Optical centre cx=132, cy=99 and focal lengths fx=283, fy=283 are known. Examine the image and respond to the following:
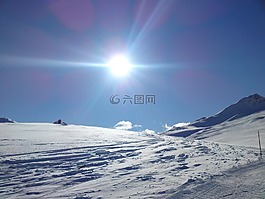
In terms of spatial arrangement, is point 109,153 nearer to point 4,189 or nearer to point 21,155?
point 21,155

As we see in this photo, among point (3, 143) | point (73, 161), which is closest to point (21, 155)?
point (73, 161)

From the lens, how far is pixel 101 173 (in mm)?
12695

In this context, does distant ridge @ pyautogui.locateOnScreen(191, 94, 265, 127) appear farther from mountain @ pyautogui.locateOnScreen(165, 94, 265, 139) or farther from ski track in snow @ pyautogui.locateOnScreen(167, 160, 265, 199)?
ski track in snow @ pyautogui.locateOnScreen(167, 160, 265, 199)

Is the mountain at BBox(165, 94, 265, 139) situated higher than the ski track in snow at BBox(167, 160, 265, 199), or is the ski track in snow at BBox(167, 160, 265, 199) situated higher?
the mountain at BBox(165, 94, 265, 139)

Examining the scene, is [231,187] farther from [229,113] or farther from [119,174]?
[229,113]

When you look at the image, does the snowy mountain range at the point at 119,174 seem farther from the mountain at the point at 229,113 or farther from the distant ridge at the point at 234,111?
the distant ridge at the point at 234,111

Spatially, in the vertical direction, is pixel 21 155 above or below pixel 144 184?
above

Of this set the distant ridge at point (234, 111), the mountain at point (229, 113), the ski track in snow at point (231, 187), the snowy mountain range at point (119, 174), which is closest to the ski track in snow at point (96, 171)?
the snowy mountain range at point (119, 174)

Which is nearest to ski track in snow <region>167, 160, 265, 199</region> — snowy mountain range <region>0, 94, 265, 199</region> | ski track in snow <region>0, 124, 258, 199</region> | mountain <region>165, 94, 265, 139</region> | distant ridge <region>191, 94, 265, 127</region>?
snowy mountain range <region>0, 94, 265, 199</region>

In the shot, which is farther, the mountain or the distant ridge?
the distant ridge

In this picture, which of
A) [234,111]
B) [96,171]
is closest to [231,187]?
[96,171]

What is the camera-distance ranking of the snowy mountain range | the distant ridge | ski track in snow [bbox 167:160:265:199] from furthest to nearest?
the distant ridge < the snowy mountain range < ski track in snow [bbox 167:160:265:199]

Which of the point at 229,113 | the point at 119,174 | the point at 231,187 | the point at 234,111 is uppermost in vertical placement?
the point at 234,111

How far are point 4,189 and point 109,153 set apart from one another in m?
8.27
